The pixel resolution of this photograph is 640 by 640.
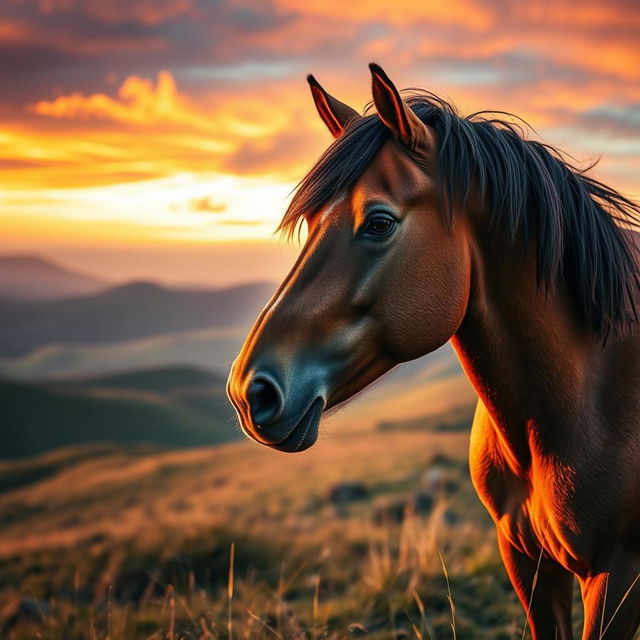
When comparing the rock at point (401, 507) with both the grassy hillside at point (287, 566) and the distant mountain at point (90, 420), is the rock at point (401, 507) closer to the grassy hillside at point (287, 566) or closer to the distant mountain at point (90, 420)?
the grassy hillside at point (287, 566)

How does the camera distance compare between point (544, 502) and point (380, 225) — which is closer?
point (380, 225)

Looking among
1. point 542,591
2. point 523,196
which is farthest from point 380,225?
point 542,591

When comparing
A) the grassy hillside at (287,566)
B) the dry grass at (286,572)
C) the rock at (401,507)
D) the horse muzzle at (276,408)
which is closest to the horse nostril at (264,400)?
the horse muzzle at (276,408)

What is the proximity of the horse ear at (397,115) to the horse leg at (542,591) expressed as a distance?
1773 millimetres

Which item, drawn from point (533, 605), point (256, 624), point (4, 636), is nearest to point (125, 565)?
point (4, 636)

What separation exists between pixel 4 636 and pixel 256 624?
263 centimetres

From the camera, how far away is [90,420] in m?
62.1

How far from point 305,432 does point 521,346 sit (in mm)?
915

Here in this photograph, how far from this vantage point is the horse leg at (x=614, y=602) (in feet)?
8.35

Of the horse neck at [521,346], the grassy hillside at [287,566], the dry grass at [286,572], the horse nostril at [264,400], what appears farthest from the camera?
the grassy hillside at [287,566]

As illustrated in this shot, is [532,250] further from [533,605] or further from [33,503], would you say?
[33,503]

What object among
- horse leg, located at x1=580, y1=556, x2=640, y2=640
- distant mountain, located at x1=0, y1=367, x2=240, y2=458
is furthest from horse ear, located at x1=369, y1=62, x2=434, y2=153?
distant mountain, located at x1=0, y1=367, x2=240, y2=458

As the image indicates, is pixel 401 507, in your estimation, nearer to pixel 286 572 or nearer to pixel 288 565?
pixel 288 565

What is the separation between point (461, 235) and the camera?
7.59 feet
